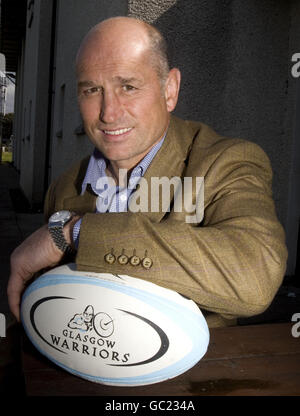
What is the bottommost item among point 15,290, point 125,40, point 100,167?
point 15,290

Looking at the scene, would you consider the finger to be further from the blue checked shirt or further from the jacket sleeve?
the blue checked shirt

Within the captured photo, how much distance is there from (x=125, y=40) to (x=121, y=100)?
23 centimetres

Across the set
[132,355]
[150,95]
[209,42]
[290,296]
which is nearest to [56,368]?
[132,355]

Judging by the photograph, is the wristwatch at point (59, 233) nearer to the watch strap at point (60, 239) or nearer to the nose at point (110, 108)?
the watch strap at point (60, 239)

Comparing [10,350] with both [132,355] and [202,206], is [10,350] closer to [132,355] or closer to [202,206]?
[132,355]

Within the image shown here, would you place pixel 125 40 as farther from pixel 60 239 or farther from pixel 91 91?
pixel 60 239

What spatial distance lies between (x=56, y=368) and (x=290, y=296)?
341cm

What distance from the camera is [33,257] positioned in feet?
5.28

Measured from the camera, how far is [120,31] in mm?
1736

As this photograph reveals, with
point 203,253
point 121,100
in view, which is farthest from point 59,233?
point 121,100

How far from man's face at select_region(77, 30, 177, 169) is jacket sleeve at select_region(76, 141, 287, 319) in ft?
1.90

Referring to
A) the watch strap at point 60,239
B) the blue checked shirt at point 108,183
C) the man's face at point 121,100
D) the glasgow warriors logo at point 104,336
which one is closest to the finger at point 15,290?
the watch strap at point 60,239

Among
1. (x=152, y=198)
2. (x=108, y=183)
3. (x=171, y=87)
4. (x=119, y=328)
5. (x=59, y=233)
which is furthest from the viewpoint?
(x=108, y=183)

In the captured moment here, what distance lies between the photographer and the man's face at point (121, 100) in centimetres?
174
